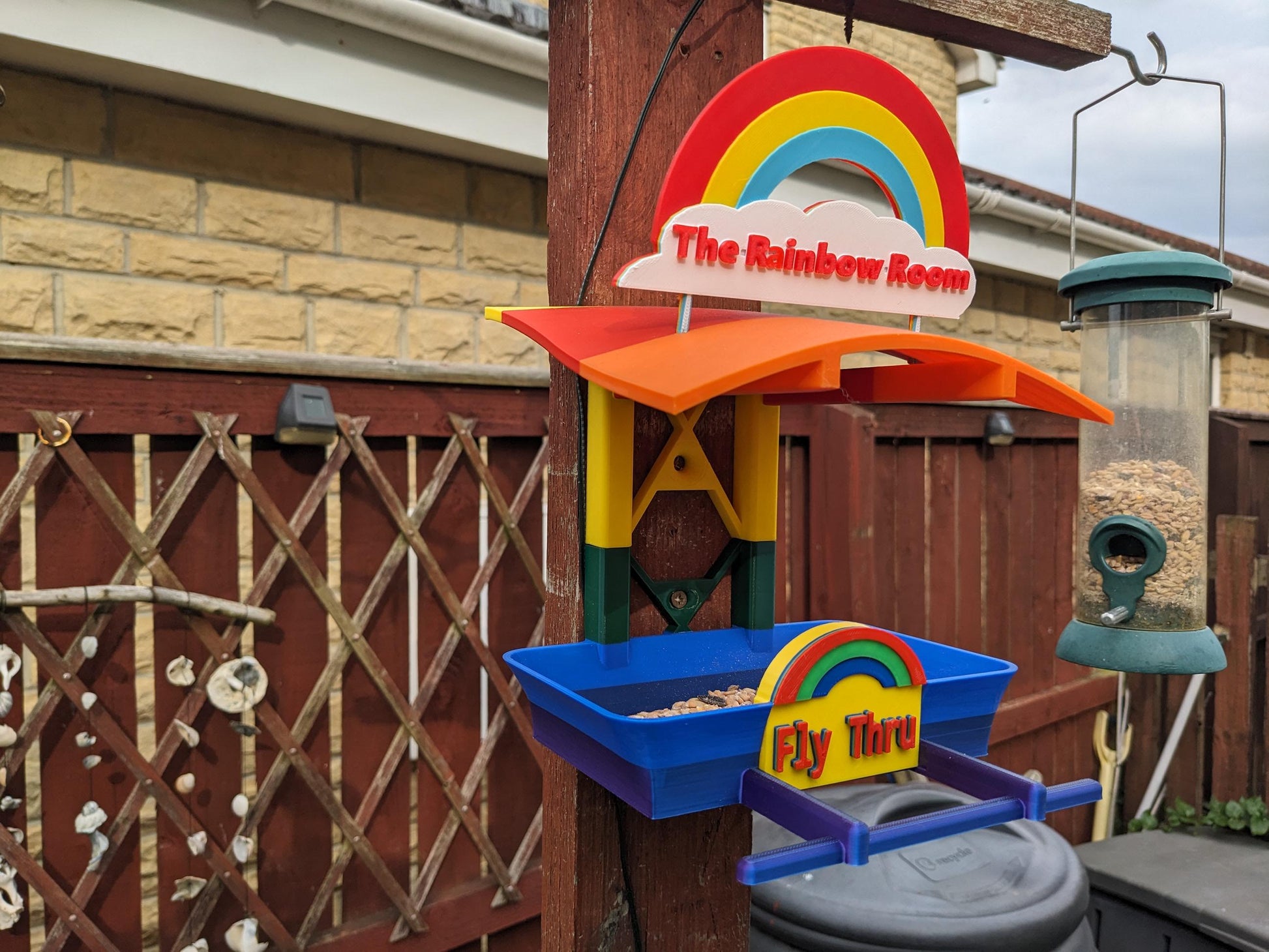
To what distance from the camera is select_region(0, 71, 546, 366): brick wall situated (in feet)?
7.53

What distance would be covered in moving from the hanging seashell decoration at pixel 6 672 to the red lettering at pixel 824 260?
1725mm

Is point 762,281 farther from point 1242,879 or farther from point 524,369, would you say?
point 1242,879

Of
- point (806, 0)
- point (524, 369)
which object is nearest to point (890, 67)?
point (806, 0)

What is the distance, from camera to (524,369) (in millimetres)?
2512

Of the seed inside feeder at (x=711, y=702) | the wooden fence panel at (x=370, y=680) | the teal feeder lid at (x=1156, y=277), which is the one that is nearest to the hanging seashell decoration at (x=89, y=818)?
the wooden fence panel at (x=370, y=680)

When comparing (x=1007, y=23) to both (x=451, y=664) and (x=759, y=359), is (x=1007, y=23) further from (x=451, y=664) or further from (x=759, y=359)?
(x=451, y=664)

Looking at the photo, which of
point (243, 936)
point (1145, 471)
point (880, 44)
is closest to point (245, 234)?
point (243, 936)

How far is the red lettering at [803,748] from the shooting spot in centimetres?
104

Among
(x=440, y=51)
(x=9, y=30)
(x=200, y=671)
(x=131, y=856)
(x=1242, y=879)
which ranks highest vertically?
(x=440, y=51)

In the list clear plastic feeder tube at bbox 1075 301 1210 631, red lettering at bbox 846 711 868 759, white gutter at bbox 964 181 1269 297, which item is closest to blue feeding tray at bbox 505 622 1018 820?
red lettering at bbox 846 711 868 759

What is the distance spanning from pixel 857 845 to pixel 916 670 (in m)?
0.27

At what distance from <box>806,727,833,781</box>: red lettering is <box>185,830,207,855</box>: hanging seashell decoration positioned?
159 cm

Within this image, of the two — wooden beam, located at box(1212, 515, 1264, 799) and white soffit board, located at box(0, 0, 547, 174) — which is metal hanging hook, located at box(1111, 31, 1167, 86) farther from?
wooden beam, located at box(1212, 515, 1264, 799)

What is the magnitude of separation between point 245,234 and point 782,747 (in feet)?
7.29
